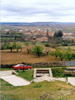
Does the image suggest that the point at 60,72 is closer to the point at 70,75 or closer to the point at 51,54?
the point at 70,75

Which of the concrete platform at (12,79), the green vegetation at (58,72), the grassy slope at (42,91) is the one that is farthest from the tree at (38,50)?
the grassy slope at (42,91)

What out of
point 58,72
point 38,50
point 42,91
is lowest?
point 38,50

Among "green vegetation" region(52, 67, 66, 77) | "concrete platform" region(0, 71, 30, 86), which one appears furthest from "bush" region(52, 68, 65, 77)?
"concrete platform" region(0, 71, 30, 86)

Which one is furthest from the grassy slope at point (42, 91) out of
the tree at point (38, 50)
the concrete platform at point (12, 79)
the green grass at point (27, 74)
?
the tree at point (38, 50)

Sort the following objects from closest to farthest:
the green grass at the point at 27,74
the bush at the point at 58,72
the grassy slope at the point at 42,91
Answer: the grassy slope at the point at 42,91 → the green grass at the point at 27,74 → the bush at the point at 58,72

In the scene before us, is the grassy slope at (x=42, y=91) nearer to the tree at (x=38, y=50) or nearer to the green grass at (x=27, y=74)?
the green grass at (x=27, y=74)

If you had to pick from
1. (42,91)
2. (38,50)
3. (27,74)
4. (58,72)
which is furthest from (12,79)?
(38,50)

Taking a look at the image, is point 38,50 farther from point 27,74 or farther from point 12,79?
point 12,79

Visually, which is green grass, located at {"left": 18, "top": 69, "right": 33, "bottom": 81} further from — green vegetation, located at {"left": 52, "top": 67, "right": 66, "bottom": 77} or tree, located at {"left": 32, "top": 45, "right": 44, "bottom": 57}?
tree, located at {"left": 32, "top": 45, "right": 44, "bottom": 57}

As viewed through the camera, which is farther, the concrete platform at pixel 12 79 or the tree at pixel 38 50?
the tree at pixel 38 50

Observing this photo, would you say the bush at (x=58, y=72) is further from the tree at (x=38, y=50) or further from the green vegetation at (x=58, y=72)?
the tree at (x=38, y=50)

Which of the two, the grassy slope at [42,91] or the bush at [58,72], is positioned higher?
the grassy slope at [42,91]

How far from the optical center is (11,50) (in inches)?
1555

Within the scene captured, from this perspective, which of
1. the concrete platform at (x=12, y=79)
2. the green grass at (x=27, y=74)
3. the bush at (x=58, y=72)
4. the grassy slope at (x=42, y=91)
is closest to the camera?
the grassy slope at (x=42, y=91)
